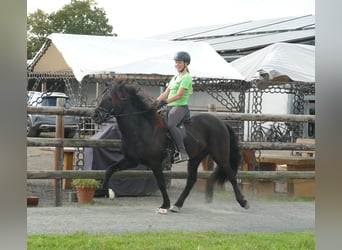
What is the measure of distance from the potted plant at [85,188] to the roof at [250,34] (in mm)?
9325

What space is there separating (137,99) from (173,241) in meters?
2.71

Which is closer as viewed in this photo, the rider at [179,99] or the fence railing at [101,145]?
the rider at [179,99]

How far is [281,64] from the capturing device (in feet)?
36.2

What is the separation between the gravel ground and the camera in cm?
652

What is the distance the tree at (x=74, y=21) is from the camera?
35719 millimetres

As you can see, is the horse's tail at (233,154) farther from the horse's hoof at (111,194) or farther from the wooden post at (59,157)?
the wooden post at (59,157)

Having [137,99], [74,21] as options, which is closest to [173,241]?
[137,99]

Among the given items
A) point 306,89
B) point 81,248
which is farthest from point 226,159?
point 306,89

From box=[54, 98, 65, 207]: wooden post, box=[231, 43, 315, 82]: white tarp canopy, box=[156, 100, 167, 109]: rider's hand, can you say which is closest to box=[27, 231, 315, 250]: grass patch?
box=[156, 100, 167, 109]: rider's hand

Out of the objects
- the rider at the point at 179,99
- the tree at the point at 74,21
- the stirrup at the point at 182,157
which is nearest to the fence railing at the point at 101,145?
→ the stirrup at the point at 182,157

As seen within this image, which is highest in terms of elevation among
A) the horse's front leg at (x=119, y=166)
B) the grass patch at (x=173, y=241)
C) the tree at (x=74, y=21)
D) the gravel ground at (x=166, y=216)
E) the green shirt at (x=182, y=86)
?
the tree at (x=74, y=21)

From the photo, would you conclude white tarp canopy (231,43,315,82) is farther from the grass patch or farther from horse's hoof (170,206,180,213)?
the grass patch
